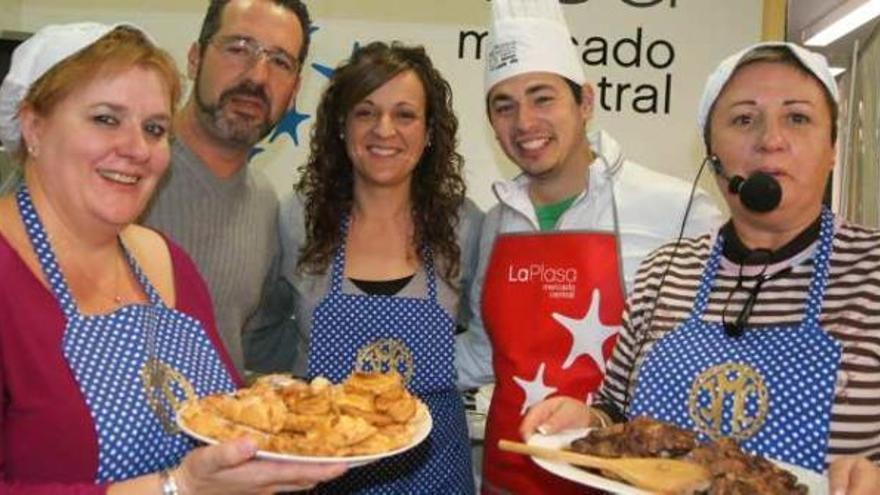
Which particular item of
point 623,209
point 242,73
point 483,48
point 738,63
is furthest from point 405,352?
point 483,48

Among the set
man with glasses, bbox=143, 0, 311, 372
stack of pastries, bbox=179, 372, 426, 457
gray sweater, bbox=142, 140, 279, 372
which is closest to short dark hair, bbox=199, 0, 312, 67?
man with glasses, bbox=143, 0, 311, 372

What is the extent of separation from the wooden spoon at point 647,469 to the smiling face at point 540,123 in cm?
94

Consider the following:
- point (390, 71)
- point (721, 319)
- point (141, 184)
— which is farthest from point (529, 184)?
point (141, 184)

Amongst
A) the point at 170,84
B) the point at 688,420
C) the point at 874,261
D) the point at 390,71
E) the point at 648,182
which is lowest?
the point at 688,420

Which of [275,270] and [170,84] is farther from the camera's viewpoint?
[275,270]

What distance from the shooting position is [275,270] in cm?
221

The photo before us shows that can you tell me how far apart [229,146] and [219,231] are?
0.71 feet

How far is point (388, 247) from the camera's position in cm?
215

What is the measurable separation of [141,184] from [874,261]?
125cm

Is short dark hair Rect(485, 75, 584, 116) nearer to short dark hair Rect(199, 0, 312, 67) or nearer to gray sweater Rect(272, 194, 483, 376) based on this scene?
gray sweater Rect(272, 194, 483, 376)

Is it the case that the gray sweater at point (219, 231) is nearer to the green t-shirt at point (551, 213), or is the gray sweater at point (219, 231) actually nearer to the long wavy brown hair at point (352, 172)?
the long wavy brown hair at point (352, 172)

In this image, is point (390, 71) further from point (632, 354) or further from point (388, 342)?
point (632, 354)

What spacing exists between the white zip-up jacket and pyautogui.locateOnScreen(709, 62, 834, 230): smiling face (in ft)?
1.47

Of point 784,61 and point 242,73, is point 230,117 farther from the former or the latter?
point 784,61
